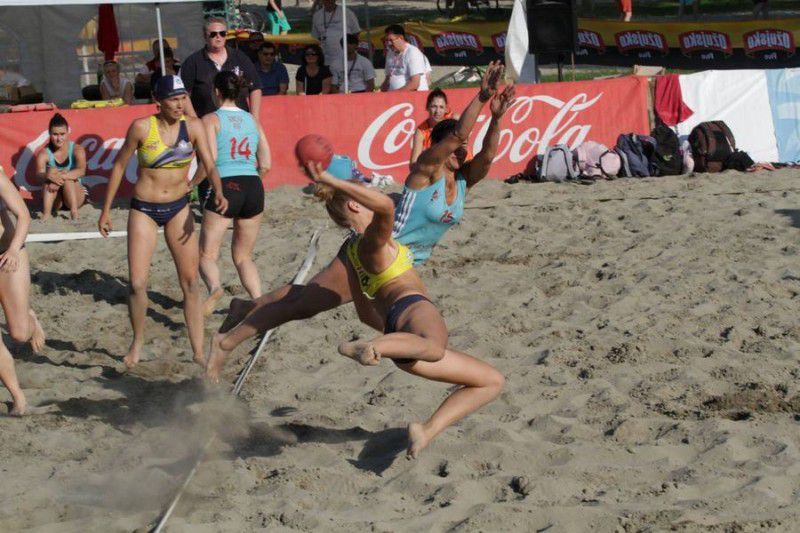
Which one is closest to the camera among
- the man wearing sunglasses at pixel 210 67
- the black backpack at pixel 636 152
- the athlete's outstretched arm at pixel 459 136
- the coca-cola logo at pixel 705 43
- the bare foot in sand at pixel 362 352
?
the bare foot in sand at pixel 362 352

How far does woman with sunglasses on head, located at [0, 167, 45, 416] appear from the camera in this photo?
20.4 feet

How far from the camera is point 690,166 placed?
13.2 meters

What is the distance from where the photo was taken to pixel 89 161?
12727 mm

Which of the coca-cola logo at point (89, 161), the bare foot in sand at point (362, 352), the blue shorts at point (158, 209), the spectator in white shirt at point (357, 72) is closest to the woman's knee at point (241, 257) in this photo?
the blue shorts at point (158, 209)

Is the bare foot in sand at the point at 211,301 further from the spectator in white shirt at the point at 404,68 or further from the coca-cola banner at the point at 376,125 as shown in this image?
the spectator in white shirt at the point at 404,68

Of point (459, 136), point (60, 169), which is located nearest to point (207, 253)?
point (459, 136)

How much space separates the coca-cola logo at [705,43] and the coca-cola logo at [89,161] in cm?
1222

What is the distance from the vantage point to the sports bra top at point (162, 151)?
23.7ft

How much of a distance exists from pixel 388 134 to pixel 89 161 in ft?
10.7

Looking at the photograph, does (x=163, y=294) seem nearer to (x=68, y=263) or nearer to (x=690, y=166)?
(x=68, y=263)

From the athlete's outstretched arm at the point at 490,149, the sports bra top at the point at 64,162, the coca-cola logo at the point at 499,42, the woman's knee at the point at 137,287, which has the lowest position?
the woman's knee at the point at 137,287

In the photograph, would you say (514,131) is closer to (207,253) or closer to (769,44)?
(207,253)

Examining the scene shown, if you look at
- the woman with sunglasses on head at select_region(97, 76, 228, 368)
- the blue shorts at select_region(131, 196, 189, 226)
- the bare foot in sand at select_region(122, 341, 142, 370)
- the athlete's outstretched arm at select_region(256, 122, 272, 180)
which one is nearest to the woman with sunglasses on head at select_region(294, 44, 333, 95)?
the athlete's outstretched arm at select_region(256, 122, 272, 180)

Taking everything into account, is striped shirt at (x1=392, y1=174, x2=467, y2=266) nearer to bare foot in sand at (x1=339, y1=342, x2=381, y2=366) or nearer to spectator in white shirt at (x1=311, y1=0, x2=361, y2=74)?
bare foot in sand at (x1=339, y1=342, x2=381, y2=366)
